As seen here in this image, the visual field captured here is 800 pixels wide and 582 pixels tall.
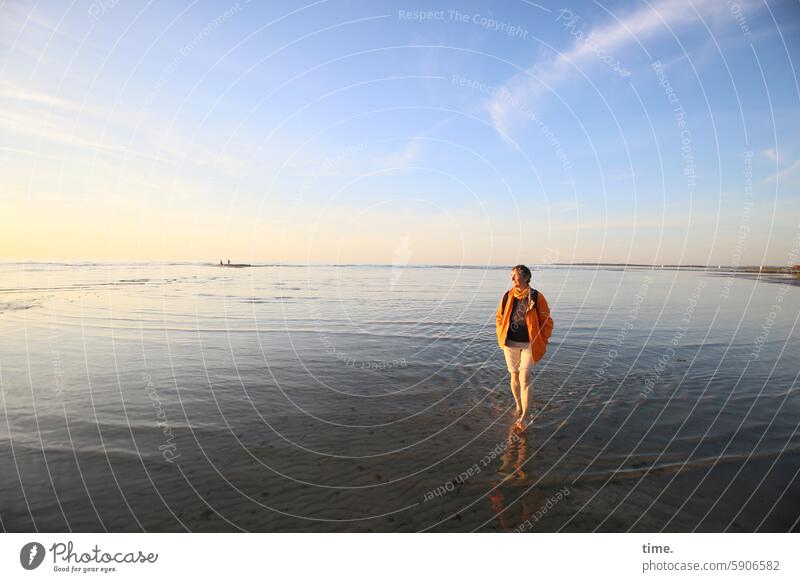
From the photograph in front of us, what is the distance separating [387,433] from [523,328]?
3373 mm

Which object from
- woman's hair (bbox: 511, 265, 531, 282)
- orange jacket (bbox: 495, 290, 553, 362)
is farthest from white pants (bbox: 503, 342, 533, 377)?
Result: woman's hair (bbox: 511, 265, 531, 282)

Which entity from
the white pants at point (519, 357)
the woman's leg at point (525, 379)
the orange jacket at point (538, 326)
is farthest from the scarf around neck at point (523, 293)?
the woman's leg at point (525, 379)

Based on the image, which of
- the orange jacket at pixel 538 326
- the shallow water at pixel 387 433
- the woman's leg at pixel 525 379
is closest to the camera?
the shallow water at pixel 387 433

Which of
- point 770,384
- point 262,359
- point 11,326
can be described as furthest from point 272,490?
point 11,326

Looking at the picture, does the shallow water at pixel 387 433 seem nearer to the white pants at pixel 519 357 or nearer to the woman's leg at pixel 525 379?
the woman's leg at pixel 525 379

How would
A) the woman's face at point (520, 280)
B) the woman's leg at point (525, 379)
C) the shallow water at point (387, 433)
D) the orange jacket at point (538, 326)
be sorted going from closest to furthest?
the shallow water at point (387, 433)
the orange jacket at point (538, 326)
the woman's leg at point (525, 379)
the woman's face at point (520, 280)

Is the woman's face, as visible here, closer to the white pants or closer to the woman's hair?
the woman's hair

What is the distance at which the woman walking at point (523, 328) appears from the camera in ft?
26.0

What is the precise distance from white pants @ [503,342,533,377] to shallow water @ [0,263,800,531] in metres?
1.09

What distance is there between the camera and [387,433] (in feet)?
25.2

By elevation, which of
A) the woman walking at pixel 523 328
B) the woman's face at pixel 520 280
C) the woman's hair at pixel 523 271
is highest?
the woman's hair at pixel 523 271

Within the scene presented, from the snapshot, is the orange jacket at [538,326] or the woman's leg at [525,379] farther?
the woman's leg at [525,379]
